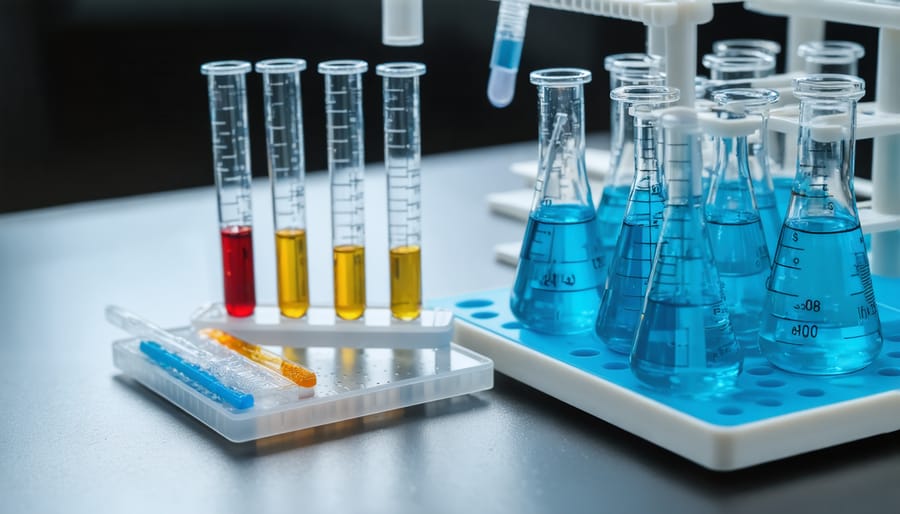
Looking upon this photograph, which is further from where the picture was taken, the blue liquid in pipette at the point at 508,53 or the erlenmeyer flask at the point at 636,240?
the blue liquid in pipette at the point at 508,53

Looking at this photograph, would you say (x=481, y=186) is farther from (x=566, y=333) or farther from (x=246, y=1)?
(x=246, y=1)

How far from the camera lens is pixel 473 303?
168cm

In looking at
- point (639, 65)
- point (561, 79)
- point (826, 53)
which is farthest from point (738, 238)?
point (826, 53)

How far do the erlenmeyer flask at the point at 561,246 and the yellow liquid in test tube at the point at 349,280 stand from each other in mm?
201

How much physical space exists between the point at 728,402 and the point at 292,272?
0.59 metres

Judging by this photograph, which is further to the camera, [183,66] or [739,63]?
[183,66]

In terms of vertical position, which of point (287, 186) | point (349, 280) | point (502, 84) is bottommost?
point (349, 280)

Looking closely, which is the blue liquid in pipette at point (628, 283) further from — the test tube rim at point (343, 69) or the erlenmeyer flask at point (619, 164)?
the test tube rim at point (343, 69)

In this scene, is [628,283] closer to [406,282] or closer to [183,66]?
[406,282]

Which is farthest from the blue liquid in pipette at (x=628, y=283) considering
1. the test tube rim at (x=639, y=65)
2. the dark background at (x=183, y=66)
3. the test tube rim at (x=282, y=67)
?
the dark background at (x=183, y=66)

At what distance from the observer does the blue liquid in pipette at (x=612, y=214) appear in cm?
170

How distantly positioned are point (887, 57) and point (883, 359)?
1.53 feet

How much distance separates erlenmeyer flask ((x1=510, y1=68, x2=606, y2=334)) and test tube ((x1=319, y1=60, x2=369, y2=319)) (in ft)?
0.68

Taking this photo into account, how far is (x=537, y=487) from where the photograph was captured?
3.91 feet
